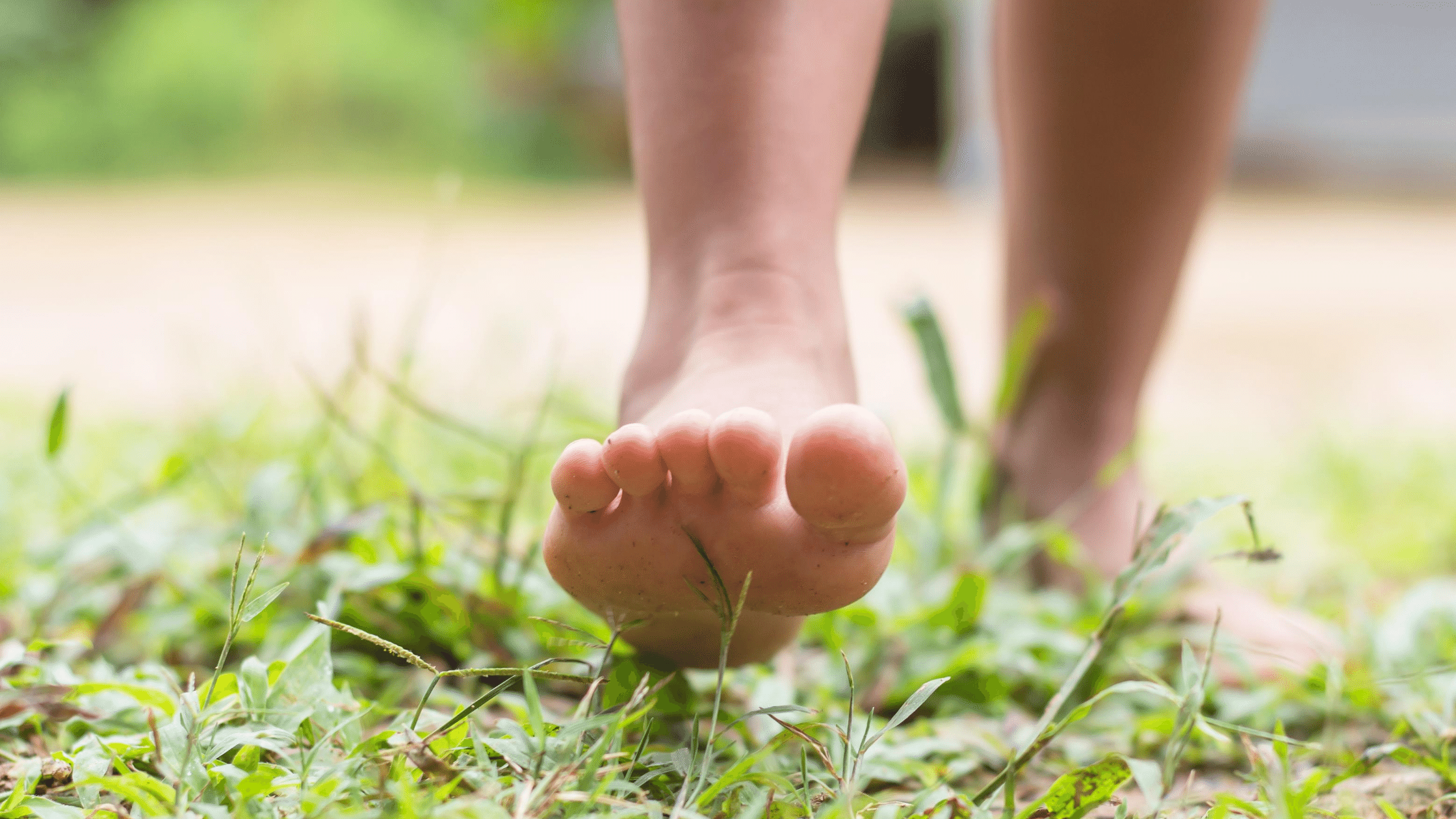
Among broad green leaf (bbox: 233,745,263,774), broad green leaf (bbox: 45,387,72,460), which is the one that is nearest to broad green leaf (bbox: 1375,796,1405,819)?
broad green leaf (bbox: 233,745,263,774)

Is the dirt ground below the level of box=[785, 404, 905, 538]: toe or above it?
below

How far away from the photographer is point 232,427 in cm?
143

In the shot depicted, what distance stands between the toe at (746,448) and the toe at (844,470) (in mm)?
13

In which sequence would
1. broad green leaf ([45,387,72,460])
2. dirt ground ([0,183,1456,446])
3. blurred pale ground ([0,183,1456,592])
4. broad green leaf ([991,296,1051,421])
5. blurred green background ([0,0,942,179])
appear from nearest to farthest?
broad green leaf ([45,387,72,460]) < broad green leaf ([991,296,1051,421]) < blurred pale ground ([0,183,1456,592]) < dirt ground ([0,183,1456,446]) < blurred green background ([0,0,942,179])

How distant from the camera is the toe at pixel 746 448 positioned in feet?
1.91

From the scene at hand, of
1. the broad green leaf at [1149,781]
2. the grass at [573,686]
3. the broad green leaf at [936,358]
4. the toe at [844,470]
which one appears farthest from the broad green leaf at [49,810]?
the broad green leaf at [936,358]

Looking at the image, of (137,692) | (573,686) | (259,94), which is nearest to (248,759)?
(137,692)

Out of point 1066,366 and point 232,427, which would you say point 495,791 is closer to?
point 1066,366

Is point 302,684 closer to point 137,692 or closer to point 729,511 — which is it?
point 137,692

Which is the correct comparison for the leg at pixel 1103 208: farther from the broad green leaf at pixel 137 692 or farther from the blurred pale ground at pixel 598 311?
the broad green leaf at pixel 137 692

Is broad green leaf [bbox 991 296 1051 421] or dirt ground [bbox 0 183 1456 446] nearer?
broad green leaf [bbox 991 296 1051 421]

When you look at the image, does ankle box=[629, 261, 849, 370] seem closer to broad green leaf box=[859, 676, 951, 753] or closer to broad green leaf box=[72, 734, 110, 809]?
broad green leaf box=[859, 676, 951, 753]

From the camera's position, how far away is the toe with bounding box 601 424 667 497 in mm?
595

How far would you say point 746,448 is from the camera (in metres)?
0.58
